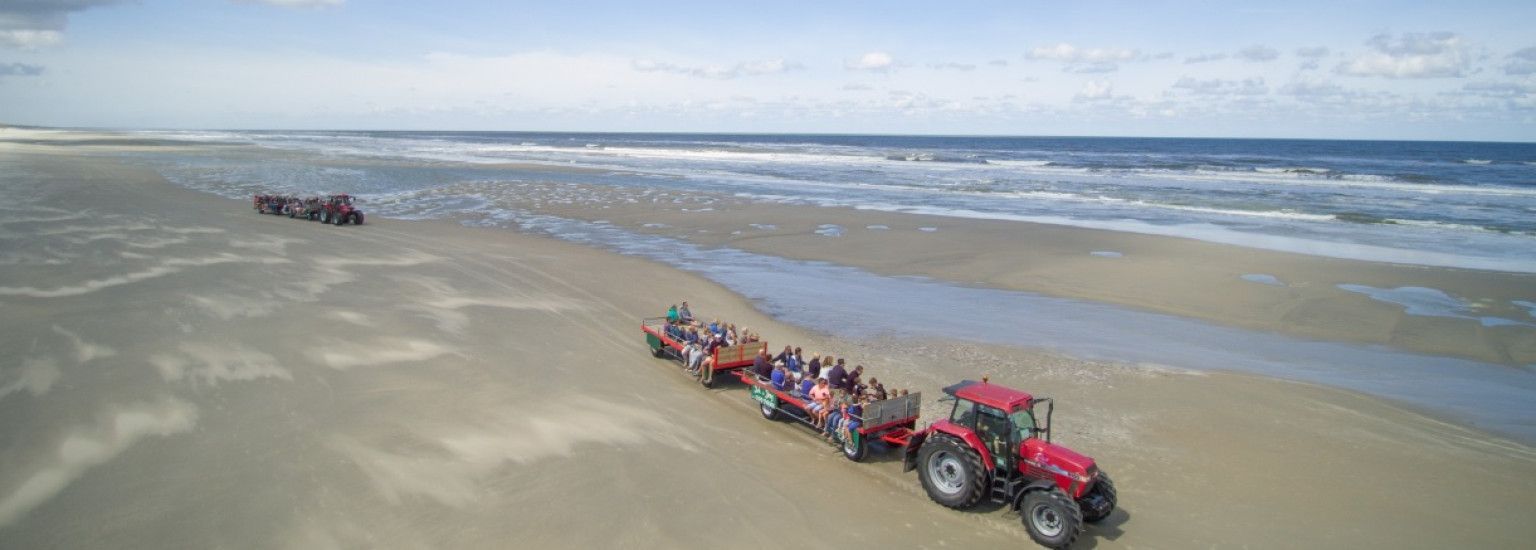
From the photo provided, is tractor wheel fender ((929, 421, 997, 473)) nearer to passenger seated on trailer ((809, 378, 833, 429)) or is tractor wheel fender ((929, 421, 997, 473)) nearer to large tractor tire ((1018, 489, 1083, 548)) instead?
large tractor tire ((1018, 489, 1083, 548))

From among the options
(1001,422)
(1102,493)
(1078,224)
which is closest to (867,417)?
(1001,422)

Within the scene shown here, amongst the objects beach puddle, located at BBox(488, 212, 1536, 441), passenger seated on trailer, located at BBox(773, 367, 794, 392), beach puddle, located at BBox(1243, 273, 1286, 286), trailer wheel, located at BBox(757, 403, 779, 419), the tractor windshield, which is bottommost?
trailer wheel, located at BBox(757, 403, 779, 419)

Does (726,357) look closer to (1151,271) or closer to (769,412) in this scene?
(769,412)

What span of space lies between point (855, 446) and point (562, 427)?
4.08m

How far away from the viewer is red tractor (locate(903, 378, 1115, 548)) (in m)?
8.28

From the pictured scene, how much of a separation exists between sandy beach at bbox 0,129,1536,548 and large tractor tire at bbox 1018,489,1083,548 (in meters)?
0.34

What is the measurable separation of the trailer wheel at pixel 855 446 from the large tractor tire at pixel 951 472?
94 cm

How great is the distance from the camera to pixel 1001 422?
29.2 feet

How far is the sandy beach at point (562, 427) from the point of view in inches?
335

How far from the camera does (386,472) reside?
928cm

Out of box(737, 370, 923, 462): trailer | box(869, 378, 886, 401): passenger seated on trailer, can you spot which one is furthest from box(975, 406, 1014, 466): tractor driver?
box(869, 378, 886, 401): passenger seated on trailer

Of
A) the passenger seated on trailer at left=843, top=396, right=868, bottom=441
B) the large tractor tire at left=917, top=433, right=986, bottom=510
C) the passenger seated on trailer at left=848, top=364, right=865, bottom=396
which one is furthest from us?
the passenger seated on trailer at left=848, top=364, right=865, bottom=396

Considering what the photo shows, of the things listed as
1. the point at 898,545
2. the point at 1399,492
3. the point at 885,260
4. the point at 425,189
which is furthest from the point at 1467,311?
the point at 425,189

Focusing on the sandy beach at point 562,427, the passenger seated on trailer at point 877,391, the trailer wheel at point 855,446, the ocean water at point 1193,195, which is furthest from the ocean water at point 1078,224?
the trailer wheel at point 855,446
